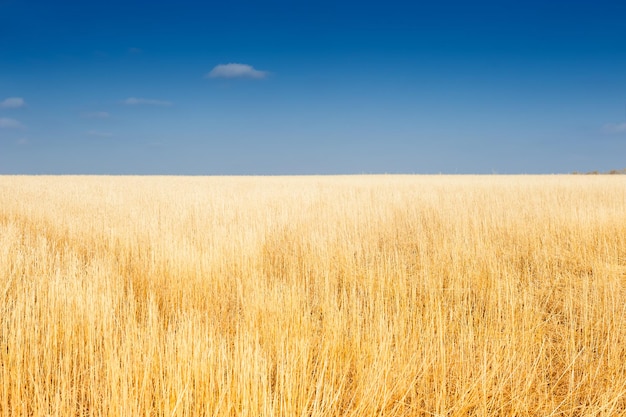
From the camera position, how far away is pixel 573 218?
27.8 feet

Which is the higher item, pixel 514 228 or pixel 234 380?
pixel 514 228

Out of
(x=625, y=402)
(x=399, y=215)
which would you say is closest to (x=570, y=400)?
(x=625, y=402)

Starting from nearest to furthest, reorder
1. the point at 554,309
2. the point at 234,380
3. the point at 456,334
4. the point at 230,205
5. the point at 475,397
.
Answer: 1. the point at 234,380
2. the point at 475,397
3. the point at 456,334
4. the point at 554,309
5. the point at 230,205

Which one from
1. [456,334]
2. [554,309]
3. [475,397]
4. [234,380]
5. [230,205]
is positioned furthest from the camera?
[230,205]

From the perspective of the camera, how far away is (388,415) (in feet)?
8.56

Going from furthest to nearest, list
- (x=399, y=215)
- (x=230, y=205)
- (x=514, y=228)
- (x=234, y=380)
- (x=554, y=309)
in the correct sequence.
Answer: (x=230, y=205)
(x=399, y=215)
(x=514, y=228)
(x=554, y=309)
(x=234, y=380)

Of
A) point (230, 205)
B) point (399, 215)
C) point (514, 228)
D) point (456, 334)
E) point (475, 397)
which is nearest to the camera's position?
point (475, 397)

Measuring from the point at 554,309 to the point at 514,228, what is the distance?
381cm

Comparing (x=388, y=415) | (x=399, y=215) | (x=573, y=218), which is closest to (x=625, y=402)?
(x=388, y=415)

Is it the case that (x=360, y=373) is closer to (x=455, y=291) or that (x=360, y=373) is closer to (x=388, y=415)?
(x=388, y=415)

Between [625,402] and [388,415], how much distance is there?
5.13 feet

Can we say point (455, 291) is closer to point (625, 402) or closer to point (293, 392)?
point (625, 402)

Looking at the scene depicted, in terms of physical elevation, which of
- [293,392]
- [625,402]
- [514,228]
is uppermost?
[514,228]

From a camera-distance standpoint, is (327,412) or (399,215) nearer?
(327,412)
